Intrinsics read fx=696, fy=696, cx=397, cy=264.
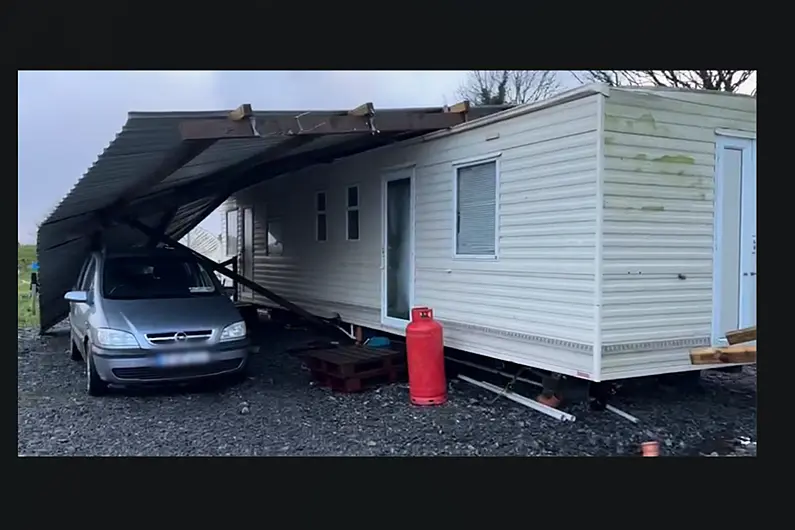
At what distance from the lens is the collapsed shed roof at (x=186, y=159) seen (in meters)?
6.61

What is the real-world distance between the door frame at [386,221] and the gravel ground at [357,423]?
1240 millimetres

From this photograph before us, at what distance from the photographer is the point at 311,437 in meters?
6.14

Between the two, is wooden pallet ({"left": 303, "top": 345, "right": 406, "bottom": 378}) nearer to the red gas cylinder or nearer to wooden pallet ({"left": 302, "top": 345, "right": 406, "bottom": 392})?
wooden pallet ({"left": 302, "top": 345, "right": 406, "bottom": 392})

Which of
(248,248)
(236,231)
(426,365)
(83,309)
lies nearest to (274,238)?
(248,248)

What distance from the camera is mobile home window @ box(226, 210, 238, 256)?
16156 mm

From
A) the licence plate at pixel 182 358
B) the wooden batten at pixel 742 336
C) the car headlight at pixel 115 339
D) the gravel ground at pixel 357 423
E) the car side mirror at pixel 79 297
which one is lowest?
the gravel ground at pixel 357 423

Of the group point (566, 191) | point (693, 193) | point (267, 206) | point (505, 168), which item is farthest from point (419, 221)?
point (267, 206)

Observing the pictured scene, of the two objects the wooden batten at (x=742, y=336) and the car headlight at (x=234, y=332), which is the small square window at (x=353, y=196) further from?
the wooden batten at (x=742, y=336)

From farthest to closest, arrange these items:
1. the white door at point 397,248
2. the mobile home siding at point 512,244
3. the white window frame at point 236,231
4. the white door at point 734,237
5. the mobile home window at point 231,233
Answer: the mobile home window at point 231,233 < the white window frame at point 236,231 < the white door at point 397,248 < the white door at point 734,237 < the mobile home siding at point 512,244

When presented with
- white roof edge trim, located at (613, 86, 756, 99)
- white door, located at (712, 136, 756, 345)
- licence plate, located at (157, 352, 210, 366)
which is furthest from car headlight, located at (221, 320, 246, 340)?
white door, located at (712, 136, 756, 345)

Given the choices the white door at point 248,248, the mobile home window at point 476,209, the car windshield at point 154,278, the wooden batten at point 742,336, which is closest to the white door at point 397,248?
the mobile home window at point 476,209

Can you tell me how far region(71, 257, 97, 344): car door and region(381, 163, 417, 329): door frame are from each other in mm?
3538

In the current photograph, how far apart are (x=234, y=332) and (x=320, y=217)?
404 centimetres

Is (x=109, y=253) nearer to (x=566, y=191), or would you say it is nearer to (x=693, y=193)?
(x=566, y=191)
